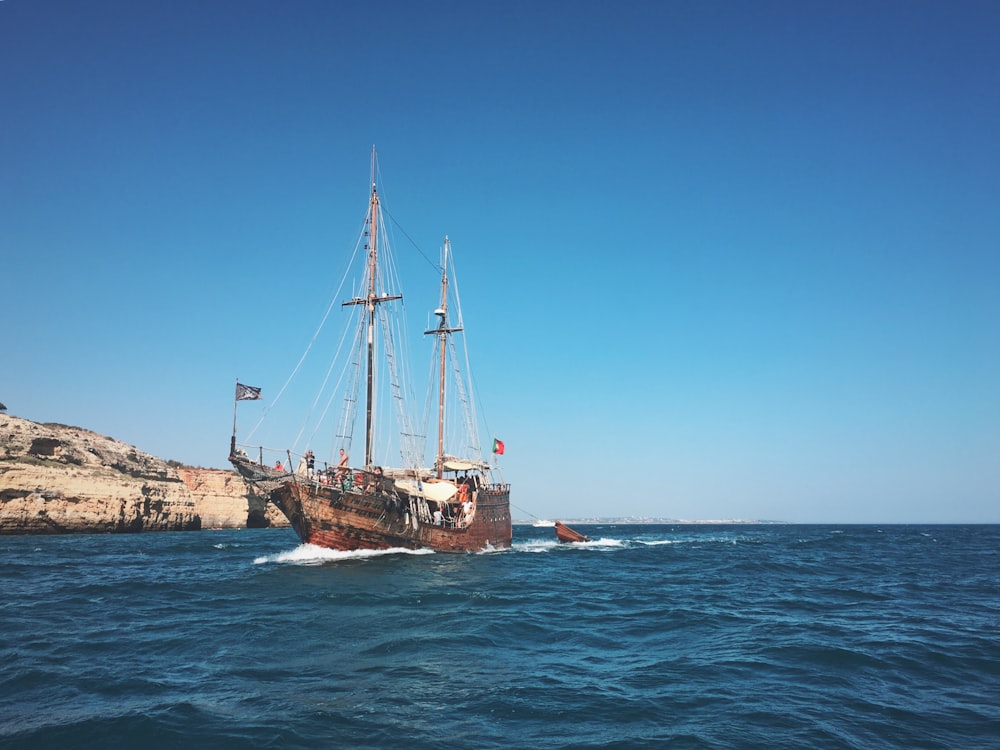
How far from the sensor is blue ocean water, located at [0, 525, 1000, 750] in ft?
30.6

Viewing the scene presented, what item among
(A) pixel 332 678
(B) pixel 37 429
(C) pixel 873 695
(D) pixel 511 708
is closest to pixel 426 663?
(A) pixel 332 678

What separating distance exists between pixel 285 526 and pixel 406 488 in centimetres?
7767

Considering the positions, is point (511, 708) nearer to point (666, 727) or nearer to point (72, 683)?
point (666, 727)

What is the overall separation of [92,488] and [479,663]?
188ft

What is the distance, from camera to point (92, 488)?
56094mm

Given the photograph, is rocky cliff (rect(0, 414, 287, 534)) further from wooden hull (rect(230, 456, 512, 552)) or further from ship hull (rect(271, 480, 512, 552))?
ship hull (rect(271, 480, 512, 552))

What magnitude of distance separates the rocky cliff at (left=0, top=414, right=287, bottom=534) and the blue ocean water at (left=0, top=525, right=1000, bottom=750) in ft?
91.1

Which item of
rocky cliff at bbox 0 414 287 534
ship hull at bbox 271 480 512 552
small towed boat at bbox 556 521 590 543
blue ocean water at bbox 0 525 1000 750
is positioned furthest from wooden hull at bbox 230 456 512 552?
rocky cliff at bbox 0 414 287 534

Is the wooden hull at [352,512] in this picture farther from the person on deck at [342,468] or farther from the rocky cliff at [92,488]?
the rocky cliff at [92,488]

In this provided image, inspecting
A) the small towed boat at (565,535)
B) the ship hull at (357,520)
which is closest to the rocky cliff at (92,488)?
the ship hull at (357,520)

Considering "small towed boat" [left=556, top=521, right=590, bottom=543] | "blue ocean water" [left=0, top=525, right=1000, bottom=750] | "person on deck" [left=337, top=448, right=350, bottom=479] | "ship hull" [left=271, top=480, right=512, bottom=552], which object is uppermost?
"person on deck" [left=337, top=448, right=350, bottom=479]

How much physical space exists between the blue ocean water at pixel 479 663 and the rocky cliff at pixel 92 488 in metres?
27.8

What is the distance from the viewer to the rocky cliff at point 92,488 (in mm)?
49531

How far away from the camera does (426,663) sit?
43.1 ft
